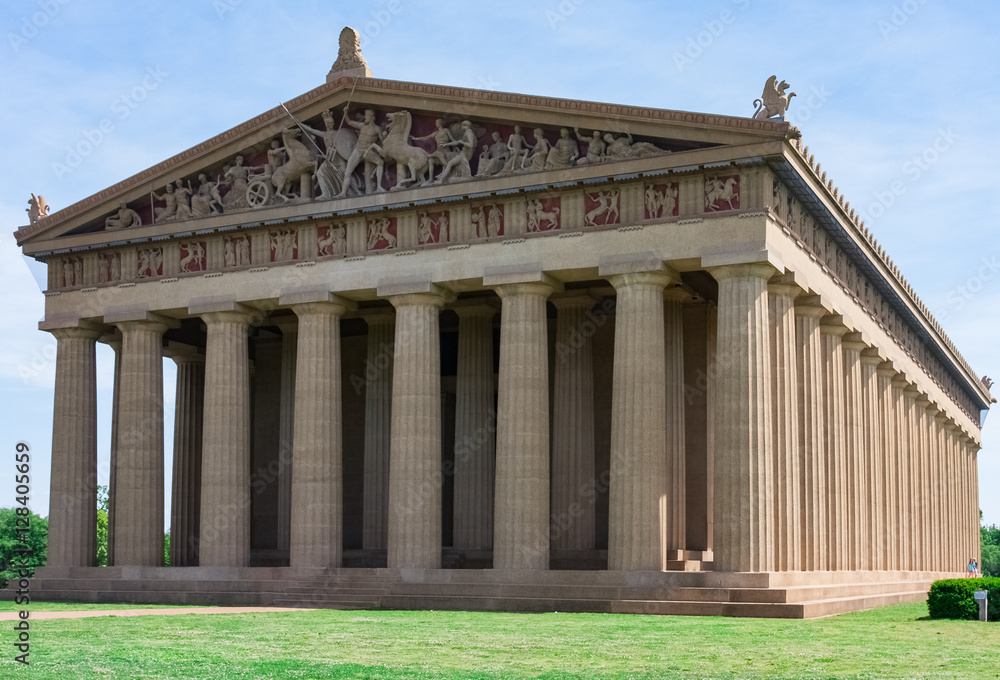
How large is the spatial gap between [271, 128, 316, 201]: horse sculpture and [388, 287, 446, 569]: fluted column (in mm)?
6711

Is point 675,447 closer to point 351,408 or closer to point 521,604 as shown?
point 521,604

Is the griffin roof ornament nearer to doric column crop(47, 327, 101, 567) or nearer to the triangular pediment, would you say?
the triangular pediment

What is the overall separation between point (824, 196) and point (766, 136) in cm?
627

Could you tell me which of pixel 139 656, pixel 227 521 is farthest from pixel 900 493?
pixel 139 656

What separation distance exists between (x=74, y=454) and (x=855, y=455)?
3352cm

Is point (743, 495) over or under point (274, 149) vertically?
under

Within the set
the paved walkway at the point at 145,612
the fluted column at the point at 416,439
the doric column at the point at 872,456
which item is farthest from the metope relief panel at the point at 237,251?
the doric column at the point at 872,456

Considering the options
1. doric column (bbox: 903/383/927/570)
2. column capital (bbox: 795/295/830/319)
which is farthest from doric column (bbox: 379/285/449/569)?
doric column (bbox: 903/383/927/570)

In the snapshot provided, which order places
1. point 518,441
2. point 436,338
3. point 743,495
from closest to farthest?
point 743,495, point 518,441, point 436,338

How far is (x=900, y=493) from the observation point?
6175cm

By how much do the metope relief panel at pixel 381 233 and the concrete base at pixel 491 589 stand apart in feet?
40.8

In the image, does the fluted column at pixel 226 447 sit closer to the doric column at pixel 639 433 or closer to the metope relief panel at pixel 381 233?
the metope relief panel at pixel 381 233

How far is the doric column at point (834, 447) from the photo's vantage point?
4834 cm

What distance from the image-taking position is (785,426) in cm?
4278
